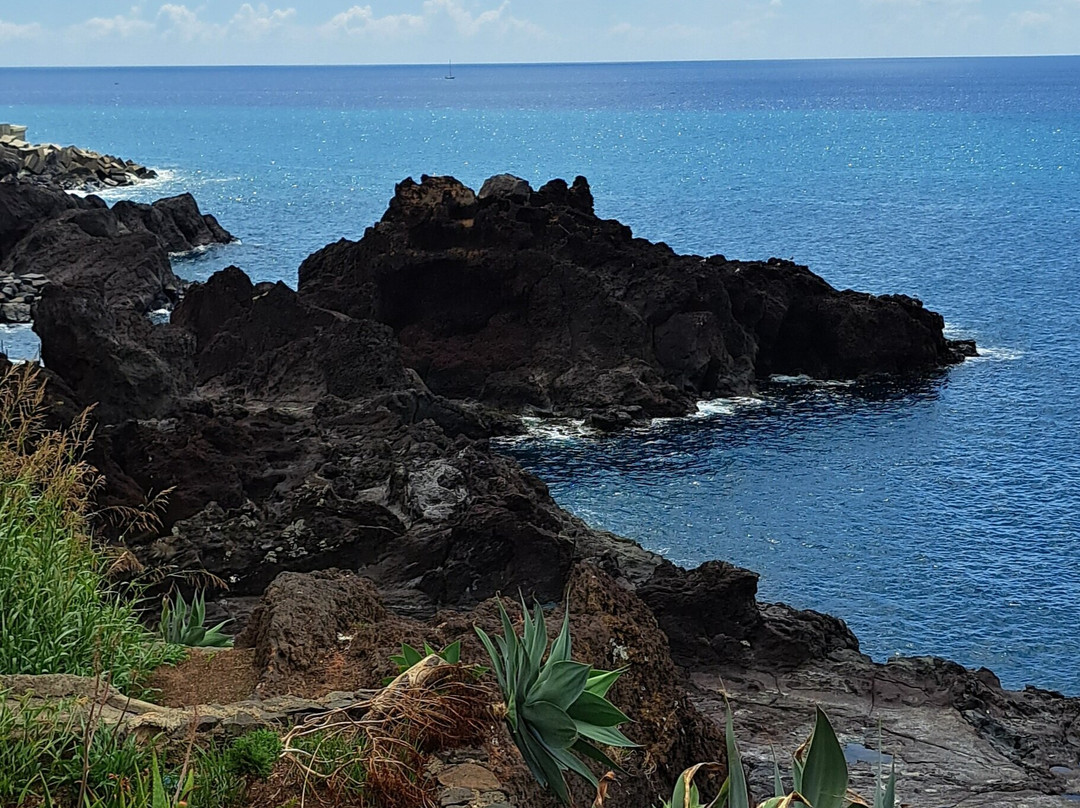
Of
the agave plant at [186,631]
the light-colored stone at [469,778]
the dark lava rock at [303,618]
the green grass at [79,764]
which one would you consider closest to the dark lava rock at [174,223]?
the agave plant at [186,631]

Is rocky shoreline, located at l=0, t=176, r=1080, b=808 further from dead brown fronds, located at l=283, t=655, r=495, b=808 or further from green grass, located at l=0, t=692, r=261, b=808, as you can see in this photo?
green grass, located at l=0, t=692, r=261, b=808

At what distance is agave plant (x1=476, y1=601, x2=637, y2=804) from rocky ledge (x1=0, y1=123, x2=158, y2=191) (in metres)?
98.5

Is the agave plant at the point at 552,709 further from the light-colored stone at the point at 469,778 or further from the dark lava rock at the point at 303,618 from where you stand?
the dark lava rock at the point at 303,618

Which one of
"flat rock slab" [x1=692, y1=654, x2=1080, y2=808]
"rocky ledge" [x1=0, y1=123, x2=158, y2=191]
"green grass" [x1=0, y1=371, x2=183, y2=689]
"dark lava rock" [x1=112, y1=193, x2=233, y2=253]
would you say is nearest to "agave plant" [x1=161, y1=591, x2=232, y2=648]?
"green grass" [x1=0, y1=371, x2=183, y2=689]

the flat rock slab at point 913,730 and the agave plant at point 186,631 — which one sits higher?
the agave plant at point 186,631

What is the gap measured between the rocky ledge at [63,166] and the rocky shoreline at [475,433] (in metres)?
42.1

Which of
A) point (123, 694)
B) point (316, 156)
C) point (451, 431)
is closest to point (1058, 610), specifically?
point (451, 431)

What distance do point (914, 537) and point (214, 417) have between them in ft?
63.8

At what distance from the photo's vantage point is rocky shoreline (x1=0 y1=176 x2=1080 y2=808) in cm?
1191

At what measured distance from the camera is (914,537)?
34.2m

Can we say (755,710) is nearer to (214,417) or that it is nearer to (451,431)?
(214,417)

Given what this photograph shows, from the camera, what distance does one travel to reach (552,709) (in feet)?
24.8

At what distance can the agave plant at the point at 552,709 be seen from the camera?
7.51 m

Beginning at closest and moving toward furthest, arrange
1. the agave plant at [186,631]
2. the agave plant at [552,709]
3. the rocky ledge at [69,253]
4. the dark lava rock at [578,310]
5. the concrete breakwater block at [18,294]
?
the agave plant at [552,709], the agave plant at [186,631], the dark lava rock at [578,310], the concrete breakwater block at [18,294], the rocky ledge at [69,253]
